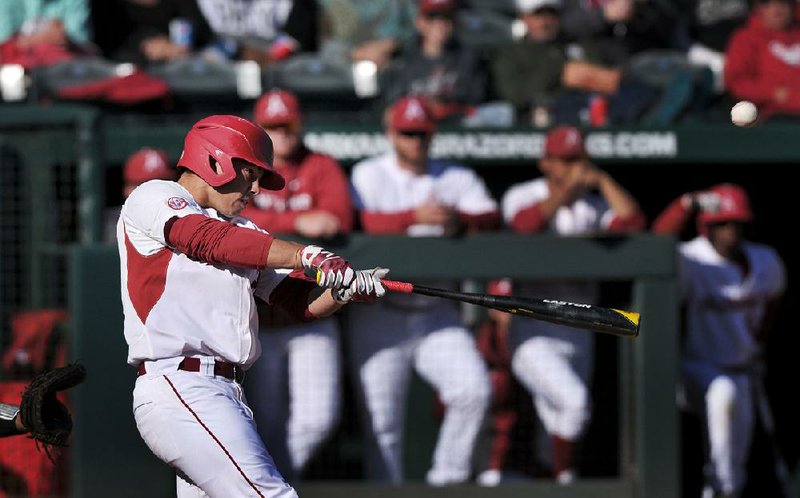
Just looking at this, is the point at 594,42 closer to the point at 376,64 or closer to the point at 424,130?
the point at 376,64

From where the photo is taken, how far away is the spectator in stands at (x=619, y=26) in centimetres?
798

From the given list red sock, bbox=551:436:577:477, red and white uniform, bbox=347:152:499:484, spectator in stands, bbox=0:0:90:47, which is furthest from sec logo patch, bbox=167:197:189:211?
spectator in stands, bbox=0:0:90:47

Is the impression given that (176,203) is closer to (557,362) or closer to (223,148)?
(223,148)

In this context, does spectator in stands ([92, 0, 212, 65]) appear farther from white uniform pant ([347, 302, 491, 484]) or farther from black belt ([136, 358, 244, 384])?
black belt ([136, 358, 244, 384])

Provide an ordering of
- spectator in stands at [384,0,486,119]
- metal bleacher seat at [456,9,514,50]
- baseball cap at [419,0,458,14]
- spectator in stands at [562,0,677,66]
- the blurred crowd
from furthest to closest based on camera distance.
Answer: metal bleacher seat at [456,9,514,50], spectator in stands at [562,0,677,66], baseball cap at [419,0,458,14], spectator in stands at [384,0,486,119], the blurred crowd

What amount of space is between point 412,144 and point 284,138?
0.60m

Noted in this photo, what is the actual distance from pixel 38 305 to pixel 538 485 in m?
2.36

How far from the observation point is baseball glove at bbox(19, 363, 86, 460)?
4133mm

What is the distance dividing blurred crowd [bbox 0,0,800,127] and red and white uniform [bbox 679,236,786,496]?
35.9 inches

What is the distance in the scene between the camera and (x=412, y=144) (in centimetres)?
632

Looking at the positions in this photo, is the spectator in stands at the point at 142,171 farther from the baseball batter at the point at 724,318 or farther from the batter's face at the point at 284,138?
the baseball batter at the point at 724,318

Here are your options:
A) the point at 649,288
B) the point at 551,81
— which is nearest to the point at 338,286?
the point at 649,288

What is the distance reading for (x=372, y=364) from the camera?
5.88 metres

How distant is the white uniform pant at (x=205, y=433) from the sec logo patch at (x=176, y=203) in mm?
450
